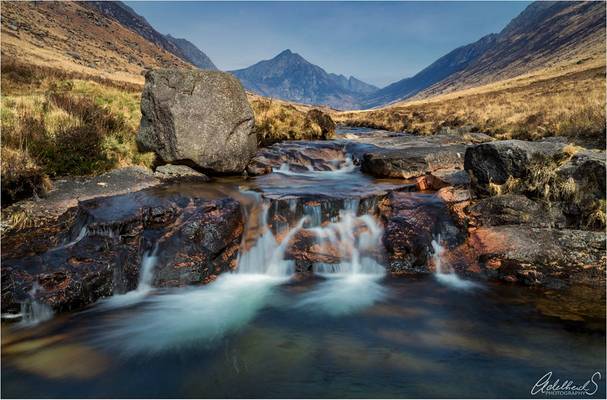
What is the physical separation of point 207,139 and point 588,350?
10.9 m

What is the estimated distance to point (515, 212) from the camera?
9.21m

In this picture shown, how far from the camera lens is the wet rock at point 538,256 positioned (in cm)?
784

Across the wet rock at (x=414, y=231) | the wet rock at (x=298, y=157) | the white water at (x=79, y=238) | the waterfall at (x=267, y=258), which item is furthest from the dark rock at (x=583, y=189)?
the white water at (x=79, y=238)

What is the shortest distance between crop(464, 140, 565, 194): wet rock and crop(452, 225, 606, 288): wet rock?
1912mm

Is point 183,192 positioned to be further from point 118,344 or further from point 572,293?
point 572,293

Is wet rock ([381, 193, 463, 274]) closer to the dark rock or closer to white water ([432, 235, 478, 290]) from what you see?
white water ([432, 235, 478, 290])

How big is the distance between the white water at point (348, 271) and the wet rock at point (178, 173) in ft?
15.9

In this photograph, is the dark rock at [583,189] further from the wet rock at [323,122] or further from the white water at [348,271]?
the wet rock at [323,122]

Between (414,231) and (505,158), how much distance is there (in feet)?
11.1

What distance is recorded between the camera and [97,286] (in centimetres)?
710

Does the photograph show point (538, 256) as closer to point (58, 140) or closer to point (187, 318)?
point (187, 318)

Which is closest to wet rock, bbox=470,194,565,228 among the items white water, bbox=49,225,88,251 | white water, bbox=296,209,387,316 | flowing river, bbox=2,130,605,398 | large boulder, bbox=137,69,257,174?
flowing river, bbox=2,130,605,398

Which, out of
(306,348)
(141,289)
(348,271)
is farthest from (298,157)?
(306,348)

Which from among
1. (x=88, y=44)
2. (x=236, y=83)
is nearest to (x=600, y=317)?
(x=236, y=83)
